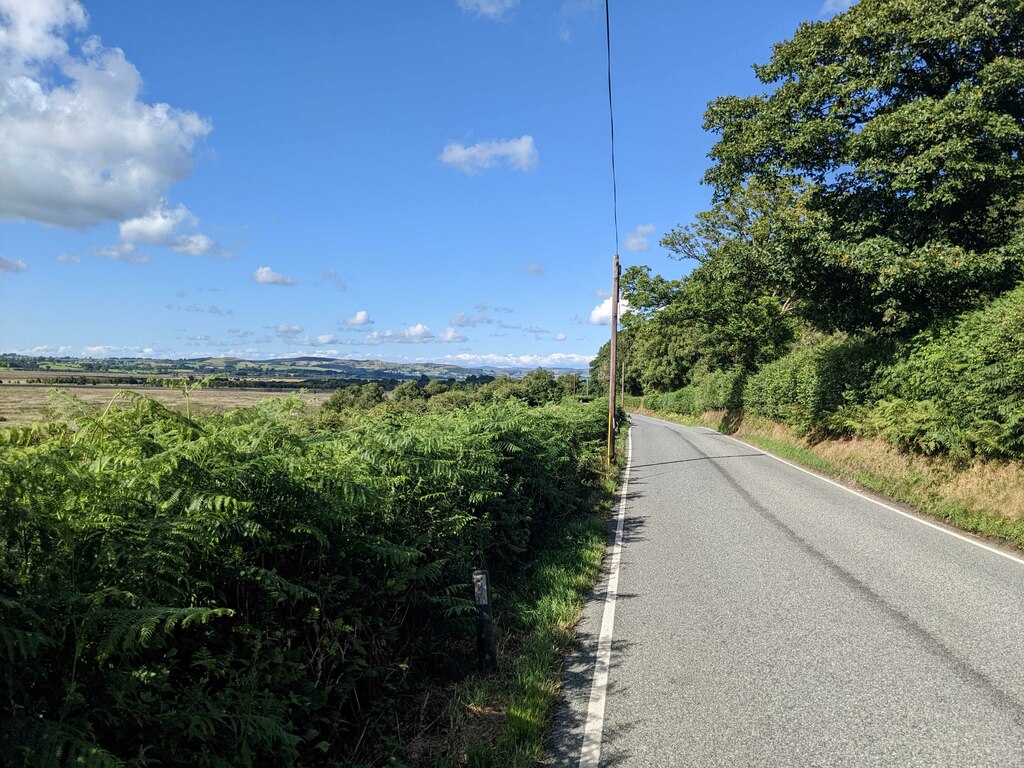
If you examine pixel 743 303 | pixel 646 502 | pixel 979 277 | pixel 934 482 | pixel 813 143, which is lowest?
pixel 646 502

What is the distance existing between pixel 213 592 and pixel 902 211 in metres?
18.0

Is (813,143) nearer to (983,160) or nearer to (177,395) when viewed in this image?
(983,160)

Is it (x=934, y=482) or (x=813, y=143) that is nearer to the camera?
(x=934, y=482)

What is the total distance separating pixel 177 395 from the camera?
4.30 m

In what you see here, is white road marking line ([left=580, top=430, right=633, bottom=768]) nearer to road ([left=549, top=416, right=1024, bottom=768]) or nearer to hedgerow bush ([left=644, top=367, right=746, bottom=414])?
road ([left=549, top=416, right=1024, bottom=768])

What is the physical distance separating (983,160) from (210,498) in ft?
56.7

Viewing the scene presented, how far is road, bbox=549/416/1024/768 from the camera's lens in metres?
3.59

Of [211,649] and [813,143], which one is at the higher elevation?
[813,143]

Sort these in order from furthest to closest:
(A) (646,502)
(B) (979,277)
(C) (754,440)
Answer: (C) (754,440)
(B) (979,277)
(A) (646,502)

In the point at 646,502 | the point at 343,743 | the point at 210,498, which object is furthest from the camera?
the point at 646,502

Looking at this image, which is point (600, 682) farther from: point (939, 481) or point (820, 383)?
point (820, 383)

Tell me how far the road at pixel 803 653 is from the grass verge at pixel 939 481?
0.95 meters

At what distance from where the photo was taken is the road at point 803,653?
11.8ft

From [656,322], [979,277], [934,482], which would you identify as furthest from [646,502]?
[656,322]
